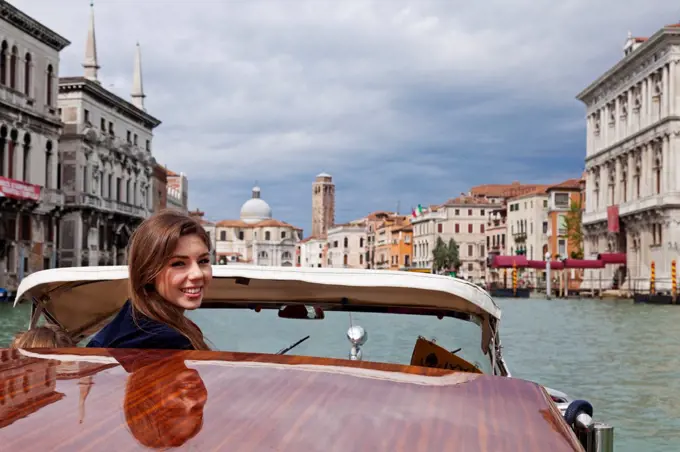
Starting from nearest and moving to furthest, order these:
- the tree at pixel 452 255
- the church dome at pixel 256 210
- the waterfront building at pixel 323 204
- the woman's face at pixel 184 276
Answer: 1. the woman's face at pixel 184 276
2. the tree at pixel 452 255
3. the church dome at pixel 256 210
4. the waterfront building at pixel 323 204

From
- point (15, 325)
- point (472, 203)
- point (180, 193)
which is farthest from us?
point (472, 203)

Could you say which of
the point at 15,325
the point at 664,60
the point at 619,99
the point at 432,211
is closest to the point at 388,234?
the point at 432,211

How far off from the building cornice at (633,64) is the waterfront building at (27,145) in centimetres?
2262

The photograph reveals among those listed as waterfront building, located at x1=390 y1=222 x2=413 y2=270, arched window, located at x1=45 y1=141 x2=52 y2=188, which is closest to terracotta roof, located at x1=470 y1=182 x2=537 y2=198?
waterfront building, located at x1=390 y1=222 x2=413 y2=270

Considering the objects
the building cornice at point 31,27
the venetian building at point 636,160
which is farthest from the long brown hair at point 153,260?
the venetian building at point 636,160

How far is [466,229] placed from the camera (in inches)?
3216

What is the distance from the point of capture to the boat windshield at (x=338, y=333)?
3053 mm

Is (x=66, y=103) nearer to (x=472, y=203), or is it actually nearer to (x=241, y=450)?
(x=241, y=450)

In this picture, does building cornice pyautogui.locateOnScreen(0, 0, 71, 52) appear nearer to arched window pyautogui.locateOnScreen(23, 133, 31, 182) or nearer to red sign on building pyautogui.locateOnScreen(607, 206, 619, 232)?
arched window pyautogui.locateOnScreen(23, 133, 31, 182)

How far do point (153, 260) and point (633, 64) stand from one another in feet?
140

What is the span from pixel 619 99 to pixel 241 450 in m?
45.7

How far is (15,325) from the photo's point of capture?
15266 millimetres

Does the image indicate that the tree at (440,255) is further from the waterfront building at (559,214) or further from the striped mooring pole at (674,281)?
the striped mooring pole at (674,281)

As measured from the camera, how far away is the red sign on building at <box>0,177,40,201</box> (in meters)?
27.2
